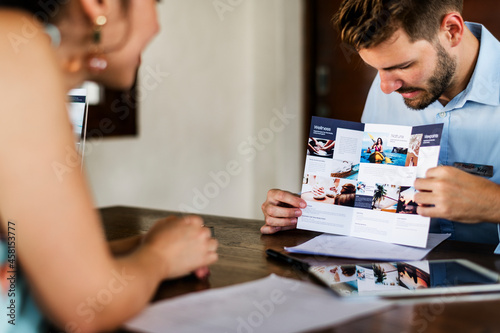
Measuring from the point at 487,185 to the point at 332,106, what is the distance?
2376 mm

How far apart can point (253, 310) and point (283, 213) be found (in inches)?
21.8

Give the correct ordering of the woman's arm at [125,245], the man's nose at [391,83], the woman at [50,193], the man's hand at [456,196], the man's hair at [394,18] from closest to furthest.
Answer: the woman at [50,193]
the woman's arm at [125,245]
the man's hand at [456,196]
the man's hair at [394,18]
the man's nose at [391,83]

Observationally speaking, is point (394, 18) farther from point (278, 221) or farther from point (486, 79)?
point (278, 221)

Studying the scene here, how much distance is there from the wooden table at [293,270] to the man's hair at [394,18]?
2.02 ft

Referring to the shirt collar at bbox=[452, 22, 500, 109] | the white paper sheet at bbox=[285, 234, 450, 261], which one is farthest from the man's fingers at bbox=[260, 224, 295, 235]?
the shirt collar at bbox=[452, 22, 500, 109]

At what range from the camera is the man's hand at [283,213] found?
1.29 metres

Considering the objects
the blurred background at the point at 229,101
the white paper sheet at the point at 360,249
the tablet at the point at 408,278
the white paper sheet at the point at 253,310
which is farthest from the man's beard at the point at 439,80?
the blurred background at the point at 229,101

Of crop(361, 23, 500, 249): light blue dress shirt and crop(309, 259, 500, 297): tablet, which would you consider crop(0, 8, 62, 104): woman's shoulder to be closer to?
crop(309, 259, 500, 297): tablet

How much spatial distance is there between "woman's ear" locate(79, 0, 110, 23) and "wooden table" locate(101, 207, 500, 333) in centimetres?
45

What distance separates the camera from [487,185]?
3.82 feet

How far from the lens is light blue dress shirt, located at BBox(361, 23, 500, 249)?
1.52 meters

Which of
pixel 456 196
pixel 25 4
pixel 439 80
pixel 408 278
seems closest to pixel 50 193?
pixel 25 4

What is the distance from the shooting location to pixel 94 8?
75 centimetres

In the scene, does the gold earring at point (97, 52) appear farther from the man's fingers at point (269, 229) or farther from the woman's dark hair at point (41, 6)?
the man's fingers at point (269, 229)
